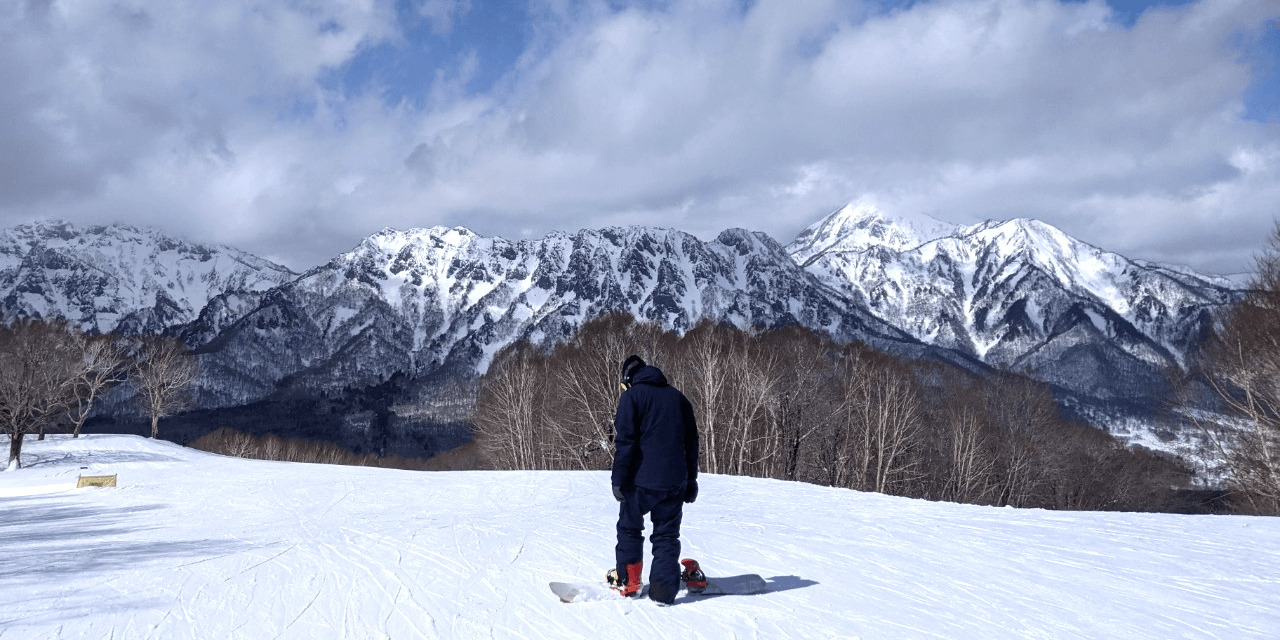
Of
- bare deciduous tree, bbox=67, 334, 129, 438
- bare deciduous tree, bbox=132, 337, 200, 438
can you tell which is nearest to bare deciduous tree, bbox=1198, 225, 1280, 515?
bare deciduous tree, bbox=67, 334, 129, 438

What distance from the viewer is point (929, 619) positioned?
696cm

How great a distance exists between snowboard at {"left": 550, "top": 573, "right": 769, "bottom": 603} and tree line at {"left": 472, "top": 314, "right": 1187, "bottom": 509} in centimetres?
3448

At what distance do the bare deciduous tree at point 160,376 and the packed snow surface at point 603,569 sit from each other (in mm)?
38341

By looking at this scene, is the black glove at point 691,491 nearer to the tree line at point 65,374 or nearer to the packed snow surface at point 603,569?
the packed snow surface at point 603,569

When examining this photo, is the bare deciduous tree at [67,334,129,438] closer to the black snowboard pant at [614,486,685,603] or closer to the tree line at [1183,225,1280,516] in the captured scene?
the black snowboard pant at [614,486,685,603]

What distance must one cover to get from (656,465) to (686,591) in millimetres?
1508

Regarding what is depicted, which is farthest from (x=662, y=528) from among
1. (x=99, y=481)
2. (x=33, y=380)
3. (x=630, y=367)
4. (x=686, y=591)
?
(x=33, y=380)

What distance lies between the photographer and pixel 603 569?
8992mm

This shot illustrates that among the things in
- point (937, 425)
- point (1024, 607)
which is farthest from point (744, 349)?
point (1024, 607)

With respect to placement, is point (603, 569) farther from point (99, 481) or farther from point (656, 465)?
point (99, 481)

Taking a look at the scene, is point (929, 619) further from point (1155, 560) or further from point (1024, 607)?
point (1155, 560)

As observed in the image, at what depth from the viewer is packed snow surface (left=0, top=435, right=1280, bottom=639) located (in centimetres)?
680

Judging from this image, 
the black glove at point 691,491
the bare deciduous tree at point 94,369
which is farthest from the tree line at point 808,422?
the black glove at point 691,491

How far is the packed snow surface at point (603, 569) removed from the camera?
6797 mm
